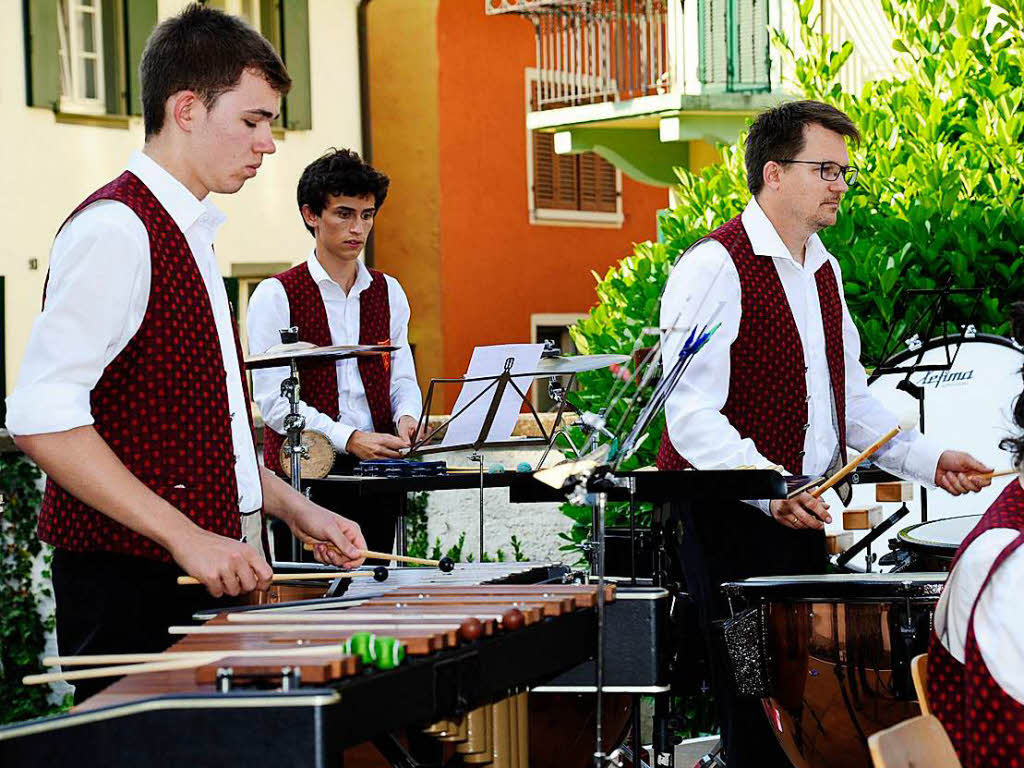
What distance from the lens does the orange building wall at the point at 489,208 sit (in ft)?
58.1

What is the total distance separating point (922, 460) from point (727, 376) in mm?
579

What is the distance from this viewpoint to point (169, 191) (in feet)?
10.6

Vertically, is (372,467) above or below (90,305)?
below

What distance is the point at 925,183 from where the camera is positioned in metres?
6.82

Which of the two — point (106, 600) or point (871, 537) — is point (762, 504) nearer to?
point (871, 537)

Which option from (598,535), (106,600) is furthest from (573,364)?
(106,600)

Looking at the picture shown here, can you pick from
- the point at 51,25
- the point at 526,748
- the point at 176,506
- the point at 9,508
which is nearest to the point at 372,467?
the point at 526,748

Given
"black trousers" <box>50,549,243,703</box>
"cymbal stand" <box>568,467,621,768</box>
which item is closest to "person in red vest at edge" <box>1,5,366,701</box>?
"black trousers" <box>50,549,243,703</box>

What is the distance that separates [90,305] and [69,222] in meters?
0.19

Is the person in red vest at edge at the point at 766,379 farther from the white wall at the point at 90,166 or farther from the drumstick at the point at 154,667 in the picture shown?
the white wall at the point at 90,166

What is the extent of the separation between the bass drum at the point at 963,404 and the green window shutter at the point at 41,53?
382 inches

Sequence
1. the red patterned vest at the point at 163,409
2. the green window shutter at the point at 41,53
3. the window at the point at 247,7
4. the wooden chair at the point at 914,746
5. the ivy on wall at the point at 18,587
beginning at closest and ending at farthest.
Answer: the wooden chair at the point at 914,746
the red patterned vest at the point at 163,409
the ivy on wall at the point at 18,587
the green window shutter at the point at 41,53
the window at the point at 247,7

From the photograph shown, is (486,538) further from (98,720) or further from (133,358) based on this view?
(98,720)

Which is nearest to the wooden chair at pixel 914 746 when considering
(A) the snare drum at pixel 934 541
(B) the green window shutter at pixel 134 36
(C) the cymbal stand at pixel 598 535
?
(C) the cymbal stand at pixel 598 535
